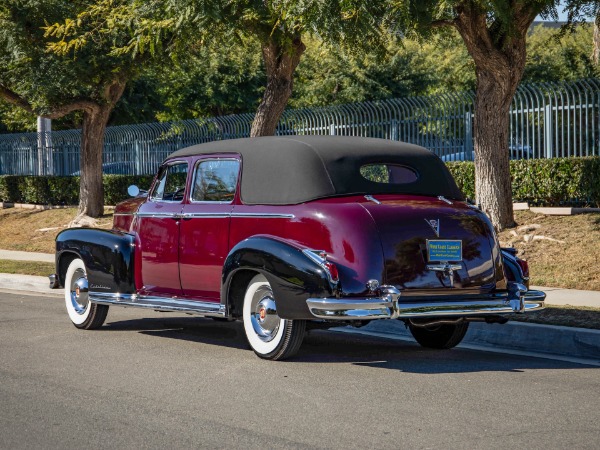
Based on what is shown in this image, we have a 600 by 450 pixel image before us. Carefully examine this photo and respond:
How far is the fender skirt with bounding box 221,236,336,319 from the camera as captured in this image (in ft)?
26.7

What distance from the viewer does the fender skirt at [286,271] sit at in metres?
8.12

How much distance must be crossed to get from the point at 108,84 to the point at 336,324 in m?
17.5

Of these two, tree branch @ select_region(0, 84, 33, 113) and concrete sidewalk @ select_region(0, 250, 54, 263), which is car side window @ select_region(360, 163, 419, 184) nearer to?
concrete sidewalk @ select_region(0, 250, 54, 263)

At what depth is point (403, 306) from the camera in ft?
26.5

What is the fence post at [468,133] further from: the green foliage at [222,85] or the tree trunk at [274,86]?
the green foliage at [222,85]

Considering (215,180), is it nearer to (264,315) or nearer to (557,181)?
(264,315)

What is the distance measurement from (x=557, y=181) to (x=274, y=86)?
5.66 meters

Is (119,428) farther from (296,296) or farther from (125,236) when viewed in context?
(125,236)

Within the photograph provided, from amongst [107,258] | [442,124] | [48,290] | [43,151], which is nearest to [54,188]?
[43,151]

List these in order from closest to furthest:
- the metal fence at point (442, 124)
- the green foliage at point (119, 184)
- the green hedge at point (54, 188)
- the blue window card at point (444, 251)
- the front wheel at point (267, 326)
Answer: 1. the blue window card at point (444, 251)
2. the front wheel at point (267, 326)
3. the metal fence at point (442, 124)
4. the green foliage at point (119, 184)
5. the green hedge at point (54, 188)

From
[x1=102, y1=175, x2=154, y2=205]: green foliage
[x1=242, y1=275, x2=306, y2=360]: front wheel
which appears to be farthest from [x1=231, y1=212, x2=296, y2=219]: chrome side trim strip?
[x1=102, y1=175, x2=154, y2=205]: green foliage

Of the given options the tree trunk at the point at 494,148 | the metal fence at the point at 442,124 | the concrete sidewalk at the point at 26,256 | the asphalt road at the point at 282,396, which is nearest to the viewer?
the asphalt road at the point at 282,396

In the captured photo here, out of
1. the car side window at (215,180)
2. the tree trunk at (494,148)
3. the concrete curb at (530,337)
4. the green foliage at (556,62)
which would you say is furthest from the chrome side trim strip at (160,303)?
the green foliage at (556,62)

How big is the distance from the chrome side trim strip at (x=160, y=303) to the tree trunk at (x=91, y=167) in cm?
1742
